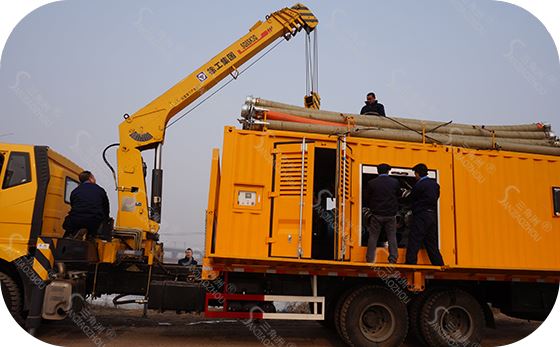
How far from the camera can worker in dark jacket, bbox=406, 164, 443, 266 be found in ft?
21.7

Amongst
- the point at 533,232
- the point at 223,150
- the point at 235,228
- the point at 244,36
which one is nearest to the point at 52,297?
the point at 235,228

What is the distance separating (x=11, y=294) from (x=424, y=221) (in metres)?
6.47

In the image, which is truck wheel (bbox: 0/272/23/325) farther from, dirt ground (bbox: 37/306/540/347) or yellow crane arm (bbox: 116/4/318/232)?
yellow crane arm (bbox: 116/4/318/232)

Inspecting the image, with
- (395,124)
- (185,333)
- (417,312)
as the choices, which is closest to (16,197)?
(185,333)

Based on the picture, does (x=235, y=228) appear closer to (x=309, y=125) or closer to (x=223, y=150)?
(x=223, y=150)

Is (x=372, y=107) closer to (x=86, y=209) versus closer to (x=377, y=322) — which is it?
(x=377, y=322)

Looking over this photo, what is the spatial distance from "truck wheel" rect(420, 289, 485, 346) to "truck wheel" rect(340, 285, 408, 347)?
50 centimetres

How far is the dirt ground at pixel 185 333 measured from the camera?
6.82m

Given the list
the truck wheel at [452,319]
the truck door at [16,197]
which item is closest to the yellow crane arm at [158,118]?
the truck door at [16,197]

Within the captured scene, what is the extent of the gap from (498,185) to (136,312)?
880 cm

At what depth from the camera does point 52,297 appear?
6.06 m

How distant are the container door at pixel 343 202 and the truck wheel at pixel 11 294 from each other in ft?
16.2

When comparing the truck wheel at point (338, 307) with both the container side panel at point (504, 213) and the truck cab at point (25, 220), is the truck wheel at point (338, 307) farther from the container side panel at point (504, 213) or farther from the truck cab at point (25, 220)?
the truck cab at point (25, 220)

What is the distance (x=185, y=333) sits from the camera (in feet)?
24.9
